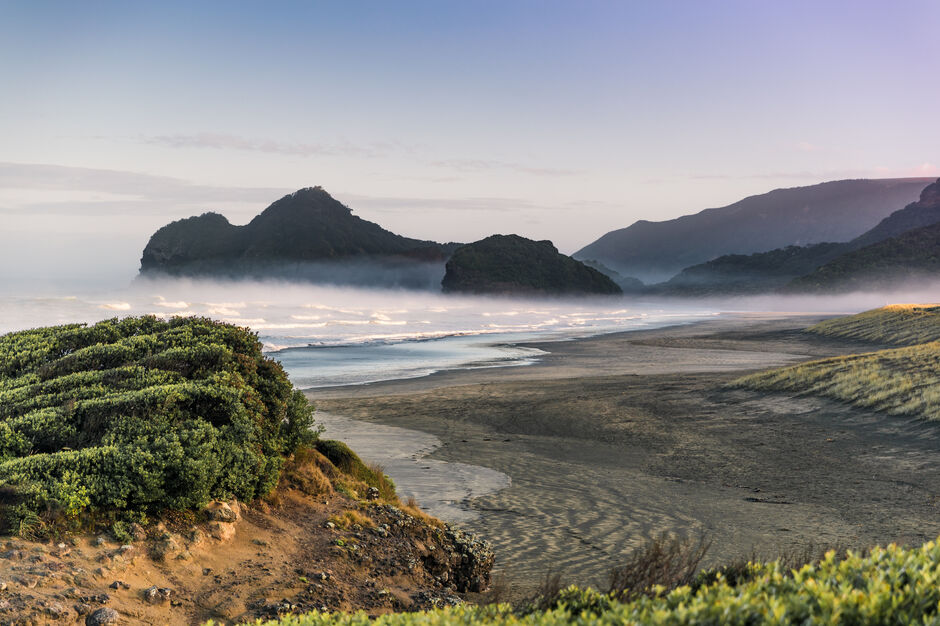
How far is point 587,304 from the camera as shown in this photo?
140625 mm

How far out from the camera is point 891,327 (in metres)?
38.9

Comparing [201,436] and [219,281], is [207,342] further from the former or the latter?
[219,281]

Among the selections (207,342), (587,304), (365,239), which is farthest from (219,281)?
(207,342)

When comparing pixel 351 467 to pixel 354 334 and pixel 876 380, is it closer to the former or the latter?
pixel 876 380

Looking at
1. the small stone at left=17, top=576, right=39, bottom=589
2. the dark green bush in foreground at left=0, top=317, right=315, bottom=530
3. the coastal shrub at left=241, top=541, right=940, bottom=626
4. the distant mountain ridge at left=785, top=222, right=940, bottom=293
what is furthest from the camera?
the distant mountain ridge at left=785, top=222, right=940, bottom=293

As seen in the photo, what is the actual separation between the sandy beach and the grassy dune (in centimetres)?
1518

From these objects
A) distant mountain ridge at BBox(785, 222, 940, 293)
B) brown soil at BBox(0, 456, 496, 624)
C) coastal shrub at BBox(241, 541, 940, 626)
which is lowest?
brown soil at BBox(0, 456, 496, 624)

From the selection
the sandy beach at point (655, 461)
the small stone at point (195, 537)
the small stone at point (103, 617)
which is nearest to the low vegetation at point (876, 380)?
the sandy beach at point (655, 461)

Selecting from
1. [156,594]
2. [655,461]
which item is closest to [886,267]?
[655,461]

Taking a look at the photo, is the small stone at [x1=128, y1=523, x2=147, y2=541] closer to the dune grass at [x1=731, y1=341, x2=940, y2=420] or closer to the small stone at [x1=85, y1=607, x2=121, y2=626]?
the small stone at [x1=85, y1=607, x2=121, y2=626]

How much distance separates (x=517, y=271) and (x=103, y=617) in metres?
144

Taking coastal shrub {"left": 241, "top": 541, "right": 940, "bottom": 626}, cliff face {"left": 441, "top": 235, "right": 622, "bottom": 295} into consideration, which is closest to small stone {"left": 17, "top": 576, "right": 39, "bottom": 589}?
coastal shrub {"left": 241, "top": 541, "right": 940, "bottom": 626}

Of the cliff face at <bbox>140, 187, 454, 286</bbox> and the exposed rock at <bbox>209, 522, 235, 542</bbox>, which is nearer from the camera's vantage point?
the exposed rock at <bbox>209, 522, 235, 542</bbox>

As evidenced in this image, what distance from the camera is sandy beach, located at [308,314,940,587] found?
28.4ft
